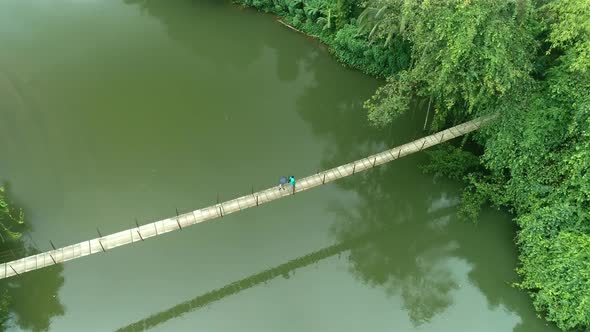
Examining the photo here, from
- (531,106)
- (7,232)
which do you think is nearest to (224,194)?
(7,232)

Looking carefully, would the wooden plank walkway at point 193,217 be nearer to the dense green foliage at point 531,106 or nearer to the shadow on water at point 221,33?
the dense green foliage at point 531,106

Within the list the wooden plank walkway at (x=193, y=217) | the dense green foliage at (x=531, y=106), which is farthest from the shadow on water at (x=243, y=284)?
the dense green foliage at (x=531, y=106)

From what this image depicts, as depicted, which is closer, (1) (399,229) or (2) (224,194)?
(1) (399,229)

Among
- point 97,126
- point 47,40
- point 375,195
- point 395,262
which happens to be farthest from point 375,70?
point 47,40

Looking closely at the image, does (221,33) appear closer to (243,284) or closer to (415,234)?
(243,284)

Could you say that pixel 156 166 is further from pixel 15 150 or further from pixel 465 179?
pixel 465 179
